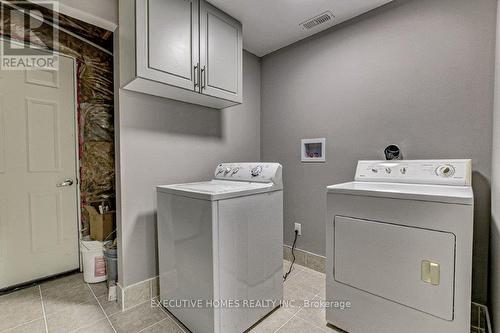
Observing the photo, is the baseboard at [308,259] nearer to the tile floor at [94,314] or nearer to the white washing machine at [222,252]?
the tile floor at [94,314]

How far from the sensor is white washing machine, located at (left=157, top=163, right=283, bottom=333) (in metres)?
1.28

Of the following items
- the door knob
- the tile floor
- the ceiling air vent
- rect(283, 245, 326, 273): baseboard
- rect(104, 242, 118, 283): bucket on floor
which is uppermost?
the ceiling air vent

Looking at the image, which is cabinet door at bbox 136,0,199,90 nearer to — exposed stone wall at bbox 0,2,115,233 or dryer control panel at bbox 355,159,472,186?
exposed stone wall at bbox 0,2,115,233

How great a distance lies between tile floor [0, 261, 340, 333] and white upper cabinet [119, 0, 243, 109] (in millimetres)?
1595

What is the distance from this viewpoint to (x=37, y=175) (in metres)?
1.98

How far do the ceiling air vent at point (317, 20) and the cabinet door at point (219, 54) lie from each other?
594 mm

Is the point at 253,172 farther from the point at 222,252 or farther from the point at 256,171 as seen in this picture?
the point at 222,252

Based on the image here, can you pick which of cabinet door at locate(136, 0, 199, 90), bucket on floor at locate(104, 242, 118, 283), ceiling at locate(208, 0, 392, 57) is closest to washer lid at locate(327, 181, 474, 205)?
cabinet door at locate(136, 0, 199, 90)

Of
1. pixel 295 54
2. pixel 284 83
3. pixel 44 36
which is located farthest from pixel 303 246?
pixel 44 36

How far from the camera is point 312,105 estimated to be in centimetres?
226

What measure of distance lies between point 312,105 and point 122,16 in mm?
1701

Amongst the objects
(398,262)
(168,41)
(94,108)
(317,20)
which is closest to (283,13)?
(317,20)

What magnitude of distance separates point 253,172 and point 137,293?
126 cm

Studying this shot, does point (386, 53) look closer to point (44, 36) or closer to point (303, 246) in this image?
point (303, 246)
